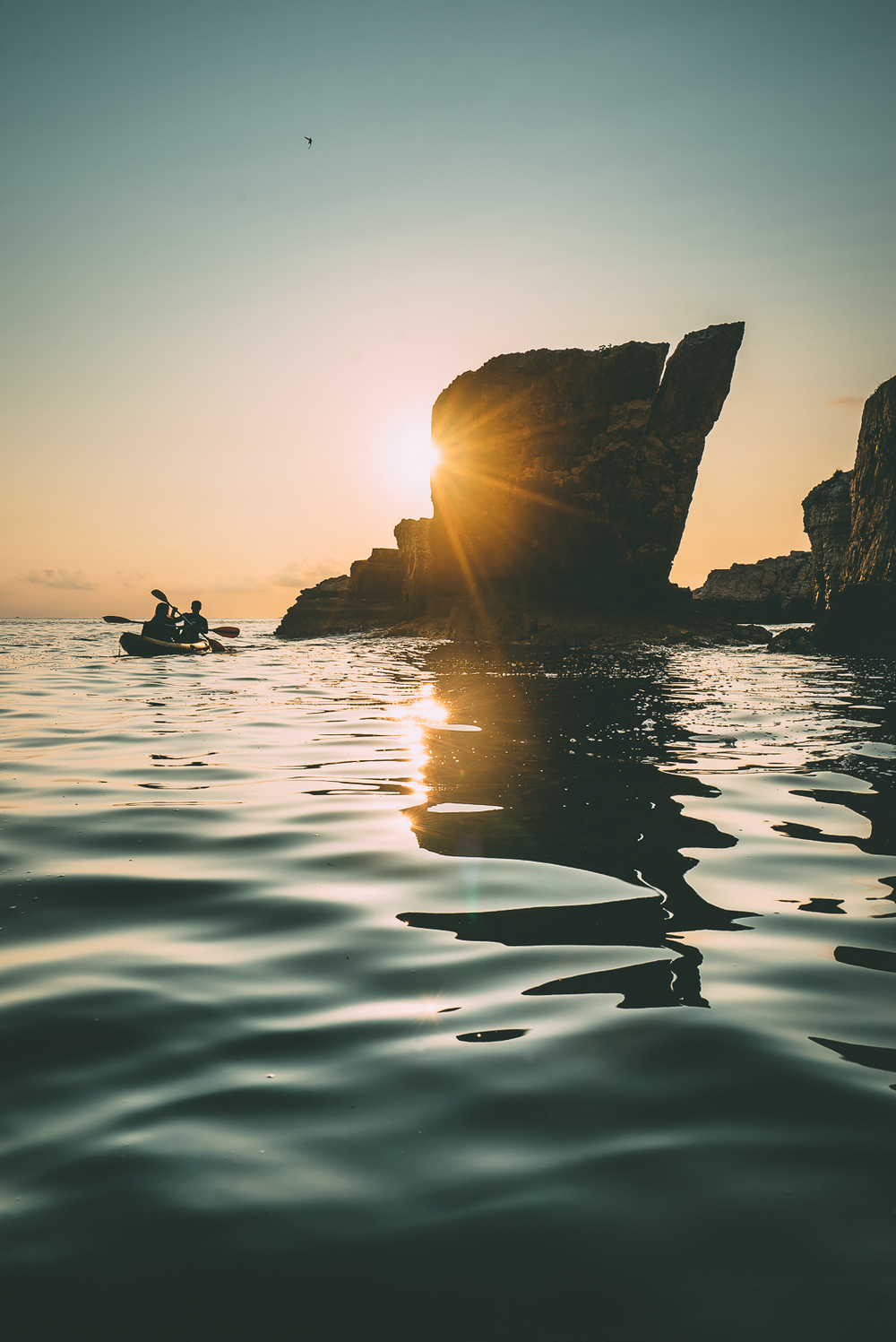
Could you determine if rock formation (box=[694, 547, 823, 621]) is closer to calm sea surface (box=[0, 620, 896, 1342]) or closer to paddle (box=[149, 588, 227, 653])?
paddle (box=[149, 588, 227, 653])

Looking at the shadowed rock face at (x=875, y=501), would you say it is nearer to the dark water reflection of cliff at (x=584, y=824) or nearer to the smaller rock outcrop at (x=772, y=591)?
the dark water reflection of cliff at (x=584, y=824)

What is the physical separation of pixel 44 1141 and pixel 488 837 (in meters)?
3.34

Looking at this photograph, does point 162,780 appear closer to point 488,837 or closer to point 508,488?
point 488,837

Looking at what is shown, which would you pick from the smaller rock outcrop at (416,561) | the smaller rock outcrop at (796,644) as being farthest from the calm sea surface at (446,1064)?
the smaller rock outcrop at (416,561)

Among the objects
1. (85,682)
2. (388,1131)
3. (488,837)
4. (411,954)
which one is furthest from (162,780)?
(85,682)

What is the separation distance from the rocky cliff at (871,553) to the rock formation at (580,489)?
8076mm

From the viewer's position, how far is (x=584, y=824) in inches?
209

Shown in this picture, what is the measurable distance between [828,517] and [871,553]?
22.1 meters

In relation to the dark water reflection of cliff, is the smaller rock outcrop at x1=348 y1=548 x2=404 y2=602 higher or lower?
higher

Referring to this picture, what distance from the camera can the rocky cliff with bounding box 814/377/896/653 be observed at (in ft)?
84.8

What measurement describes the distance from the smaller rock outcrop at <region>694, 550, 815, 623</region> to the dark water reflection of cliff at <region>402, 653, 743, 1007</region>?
61.0 meters

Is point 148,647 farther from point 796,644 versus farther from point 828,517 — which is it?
point 828,517

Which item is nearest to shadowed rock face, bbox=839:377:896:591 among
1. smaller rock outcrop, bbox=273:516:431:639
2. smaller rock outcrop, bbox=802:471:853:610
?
smaller rock outcrop, bbox=802:471:853:610

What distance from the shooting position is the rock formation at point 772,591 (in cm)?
6756
